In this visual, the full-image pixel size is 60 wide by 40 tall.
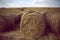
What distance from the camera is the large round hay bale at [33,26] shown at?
126 cm

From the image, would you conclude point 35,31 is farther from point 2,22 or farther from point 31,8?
point 2,22

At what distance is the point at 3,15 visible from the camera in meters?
1.30

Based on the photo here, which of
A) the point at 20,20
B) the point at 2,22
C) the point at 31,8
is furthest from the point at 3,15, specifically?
the point at 31,8

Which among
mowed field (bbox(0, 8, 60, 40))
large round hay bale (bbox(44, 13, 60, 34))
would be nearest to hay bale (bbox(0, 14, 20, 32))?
mowed field (bbox(0, 8, 60, 40))

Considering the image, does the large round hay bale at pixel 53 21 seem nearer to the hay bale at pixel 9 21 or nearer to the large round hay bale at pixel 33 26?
the large round hay bale at pixel 33 26

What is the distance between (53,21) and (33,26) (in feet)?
0.63

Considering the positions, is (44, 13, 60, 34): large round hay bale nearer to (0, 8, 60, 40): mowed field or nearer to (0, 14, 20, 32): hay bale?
(0, 8, 60, 40): mowed field

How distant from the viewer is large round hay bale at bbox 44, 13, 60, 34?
1.25 meters

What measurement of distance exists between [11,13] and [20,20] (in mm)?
110

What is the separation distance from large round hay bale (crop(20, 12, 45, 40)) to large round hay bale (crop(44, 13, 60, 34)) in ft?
0.19

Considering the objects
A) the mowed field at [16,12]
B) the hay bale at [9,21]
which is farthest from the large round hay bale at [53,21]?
the hay bale at [9,21]

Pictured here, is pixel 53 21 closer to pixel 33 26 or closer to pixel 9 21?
pixel 33 26

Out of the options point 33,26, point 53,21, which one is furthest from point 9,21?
point 53,21

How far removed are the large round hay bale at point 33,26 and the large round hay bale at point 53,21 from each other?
6 cm
